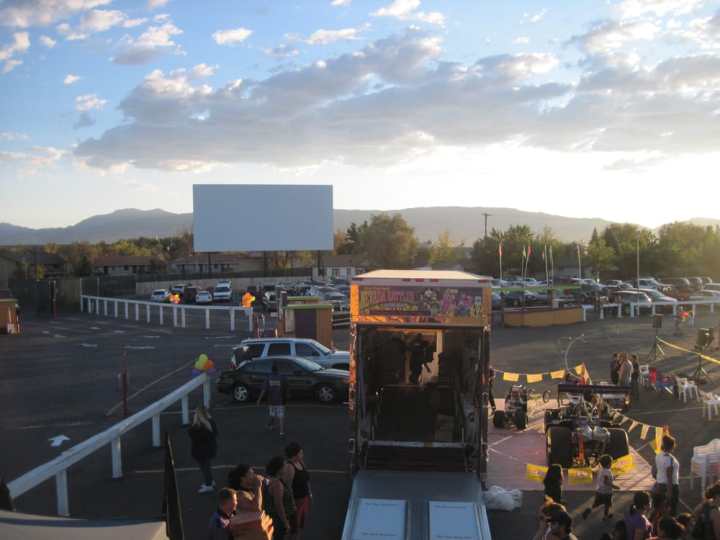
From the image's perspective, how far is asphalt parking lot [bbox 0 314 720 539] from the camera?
1048cm

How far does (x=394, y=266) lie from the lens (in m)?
96.0

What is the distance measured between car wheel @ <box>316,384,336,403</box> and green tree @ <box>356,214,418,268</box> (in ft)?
255

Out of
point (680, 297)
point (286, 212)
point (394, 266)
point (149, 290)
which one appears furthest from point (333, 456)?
point (394, 266)

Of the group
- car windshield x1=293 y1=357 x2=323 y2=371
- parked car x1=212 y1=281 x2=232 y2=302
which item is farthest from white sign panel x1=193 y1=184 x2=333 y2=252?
car windshield x1=293 y1=357 x2=323 y2=371

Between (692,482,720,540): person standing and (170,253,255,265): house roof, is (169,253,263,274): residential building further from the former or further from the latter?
(692,482,720,540): person standing

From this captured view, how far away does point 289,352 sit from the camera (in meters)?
19.9

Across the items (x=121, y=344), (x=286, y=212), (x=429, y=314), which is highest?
(x=286, y=212)

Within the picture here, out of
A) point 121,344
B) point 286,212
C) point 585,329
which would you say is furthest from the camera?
point 286,212

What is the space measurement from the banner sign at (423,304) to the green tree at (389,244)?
84.9 m

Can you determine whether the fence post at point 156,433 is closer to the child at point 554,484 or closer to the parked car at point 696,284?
the child at point 554,484

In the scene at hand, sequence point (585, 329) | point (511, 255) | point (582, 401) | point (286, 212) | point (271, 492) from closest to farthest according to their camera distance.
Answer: point (271, 492) < point (582, 401) < point (585, 329) < point (286, 212) < point (511, 255)

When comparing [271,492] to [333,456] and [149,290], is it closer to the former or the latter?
[333,456]

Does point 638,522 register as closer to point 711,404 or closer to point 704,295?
point 711,404

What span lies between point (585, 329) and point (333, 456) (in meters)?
22.6
